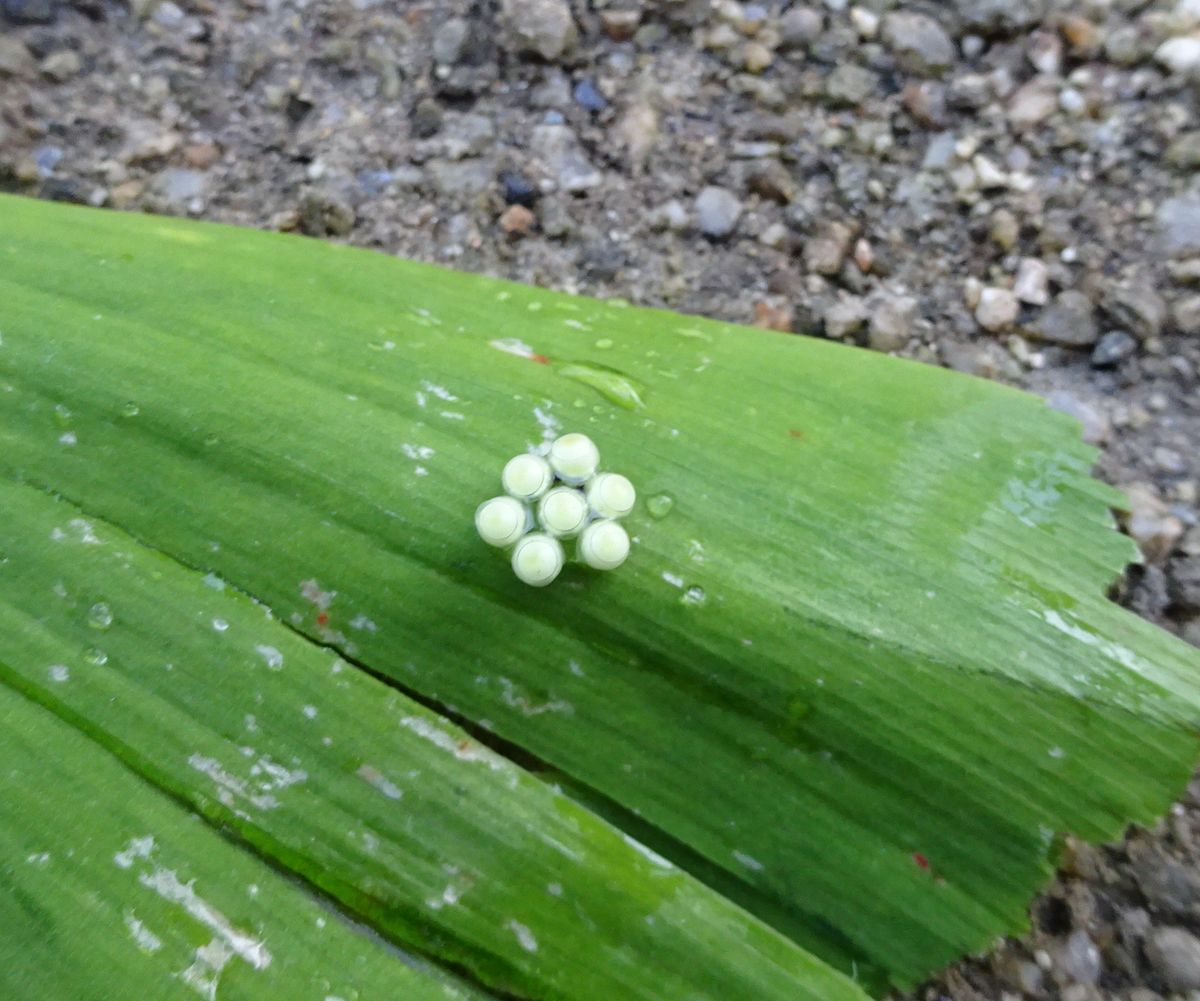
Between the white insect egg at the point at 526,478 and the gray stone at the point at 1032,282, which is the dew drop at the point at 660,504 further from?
the gray stone at the point at 1032,282

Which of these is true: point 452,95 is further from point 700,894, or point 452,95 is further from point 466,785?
point 700,894

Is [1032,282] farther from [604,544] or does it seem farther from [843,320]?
[604,544]

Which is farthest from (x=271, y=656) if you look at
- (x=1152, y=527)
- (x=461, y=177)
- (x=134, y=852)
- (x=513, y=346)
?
(x=1152, y=527)

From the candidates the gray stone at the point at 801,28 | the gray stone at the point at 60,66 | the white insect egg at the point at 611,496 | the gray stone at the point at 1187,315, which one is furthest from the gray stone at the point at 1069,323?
the gray stone at the point at 60,66

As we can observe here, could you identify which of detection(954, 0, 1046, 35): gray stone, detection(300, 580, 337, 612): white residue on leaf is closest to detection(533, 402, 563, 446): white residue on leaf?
detection(300, 580, 337, 612): white residue on leaf

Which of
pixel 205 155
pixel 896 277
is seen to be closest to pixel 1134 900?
pixel 896 277

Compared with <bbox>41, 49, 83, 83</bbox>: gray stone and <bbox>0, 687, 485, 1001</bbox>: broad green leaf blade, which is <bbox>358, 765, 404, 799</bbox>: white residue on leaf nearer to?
<bbox>0, 687, 485, 1001</bbox>: broad green leaf blade
